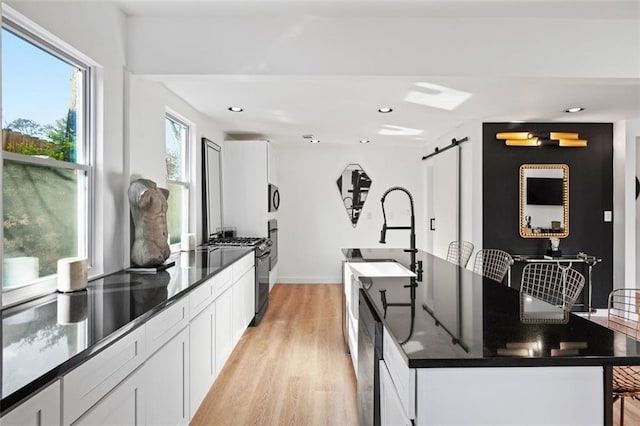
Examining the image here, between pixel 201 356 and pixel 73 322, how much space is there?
3.78ft

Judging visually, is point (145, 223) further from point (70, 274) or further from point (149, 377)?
point (149, 377)

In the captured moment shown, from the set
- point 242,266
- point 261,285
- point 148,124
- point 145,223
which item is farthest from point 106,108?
point 261,285

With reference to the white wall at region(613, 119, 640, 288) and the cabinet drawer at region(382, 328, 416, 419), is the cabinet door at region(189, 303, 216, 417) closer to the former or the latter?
the cabinet drawer at region(382, 328, 416, 419)

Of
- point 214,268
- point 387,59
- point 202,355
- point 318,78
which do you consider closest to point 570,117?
point 387,59

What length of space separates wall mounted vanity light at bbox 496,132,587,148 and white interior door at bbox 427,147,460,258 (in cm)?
68

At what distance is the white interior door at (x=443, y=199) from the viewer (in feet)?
18.5

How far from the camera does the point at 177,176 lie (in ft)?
13.8

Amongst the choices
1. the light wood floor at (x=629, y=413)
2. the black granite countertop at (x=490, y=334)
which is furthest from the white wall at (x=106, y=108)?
the light wood floor at (x=629, y=413)

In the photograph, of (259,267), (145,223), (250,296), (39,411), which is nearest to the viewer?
(39,411)

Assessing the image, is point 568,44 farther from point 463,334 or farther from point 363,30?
point 463,334

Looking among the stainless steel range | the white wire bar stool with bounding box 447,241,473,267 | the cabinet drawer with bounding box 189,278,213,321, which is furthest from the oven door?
the white wire bar stool with bounding box 447,241,473,267

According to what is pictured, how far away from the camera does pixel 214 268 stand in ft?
9.51

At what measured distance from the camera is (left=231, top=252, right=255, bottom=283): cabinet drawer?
3525 millimetres

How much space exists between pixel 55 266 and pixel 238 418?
4.53 ft
